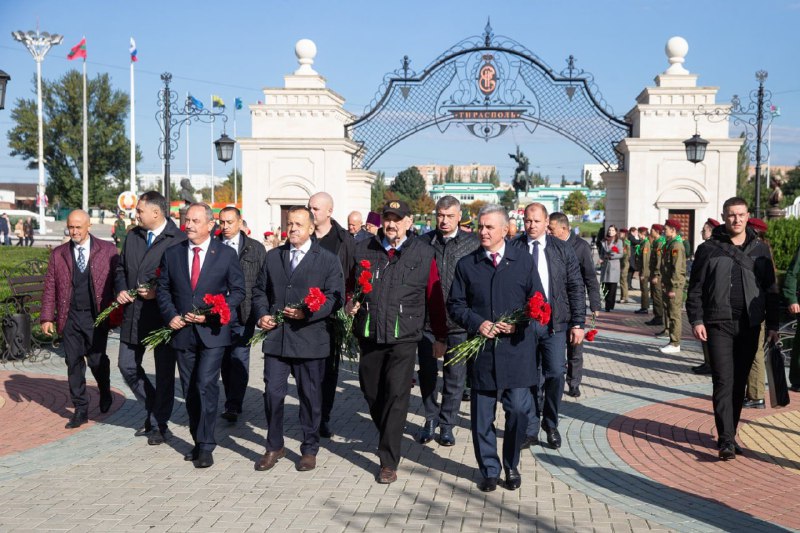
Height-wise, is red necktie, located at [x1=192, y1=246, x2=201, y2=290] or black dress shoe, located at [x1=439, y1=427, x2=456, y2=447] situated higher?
Result: red necktie, located at [x1=192, y1=246, x2=201, y2=290]

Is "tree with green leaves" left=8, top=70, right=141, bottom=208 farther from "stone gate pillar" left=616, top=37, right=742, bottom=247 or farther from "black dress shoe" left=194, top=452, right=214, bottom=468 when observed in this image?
"black dress shoe" left=194, top=452, right=214, bottom=468

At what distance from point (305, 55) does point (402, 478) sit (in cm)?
2202

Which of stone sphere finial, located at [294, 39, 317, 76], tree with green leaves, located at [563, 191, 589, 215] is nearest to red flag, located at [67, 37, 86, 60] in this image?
stone sphere finial, located at [294, 39, 317, 76]

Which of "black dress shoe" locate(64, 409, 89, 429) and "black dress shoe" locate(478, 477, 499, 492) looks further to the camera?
"black dress shoe" locate(64, 409, 89, 429)

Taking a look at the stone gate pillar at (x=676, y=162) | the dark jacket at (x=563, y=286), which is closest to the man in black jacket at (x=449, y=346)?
the dark jacket at (x=563, y=286)

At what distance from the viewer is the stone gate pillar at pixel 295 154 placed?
25578 mm

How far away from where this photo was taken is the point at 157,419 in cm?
701

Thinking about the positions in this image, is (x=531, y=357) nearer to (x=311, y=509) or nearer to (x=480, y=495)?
(x=480, y=495)

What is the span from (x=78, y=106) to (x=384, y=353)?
7689 cm

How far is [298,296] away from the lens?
6.24m

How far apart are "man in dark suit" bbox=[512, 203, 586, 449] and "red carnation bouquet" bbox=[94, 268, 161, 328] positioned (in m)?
3.01

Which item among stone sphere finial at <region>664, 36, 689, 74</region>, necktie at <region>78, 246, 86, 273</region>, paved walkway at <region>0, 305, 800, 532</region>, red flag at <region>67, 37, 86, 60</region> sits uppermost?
red flag at <region>67, 37, 86, 60</region>

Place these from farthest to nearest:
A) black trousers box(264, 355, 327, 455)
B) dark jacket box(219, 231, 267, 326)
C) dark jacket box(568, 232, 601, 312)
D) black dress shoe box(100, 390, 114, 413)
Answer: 1. dark jacket box(568, 232, 601, 312)
2. black dress shoe box(100, 390, 114, 413)
3. dark jacket box(219, 231, 267, 326)
4. black trousers box(264, 355, 327, 455)

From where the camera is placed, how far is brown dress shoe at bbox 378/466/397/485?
590 centimetres
